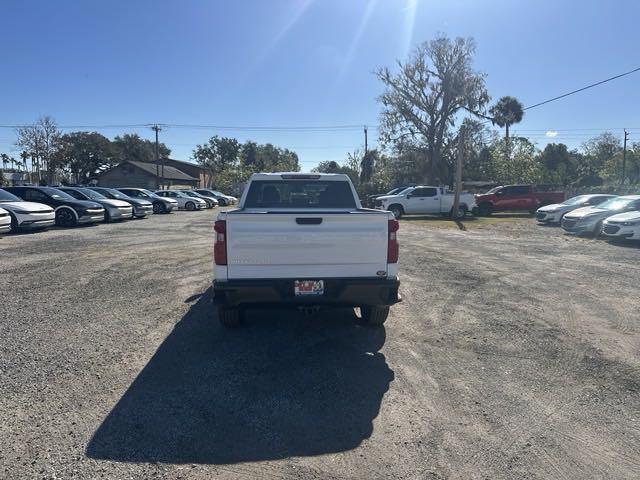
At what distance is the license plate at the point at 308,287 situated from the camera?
4734 mm

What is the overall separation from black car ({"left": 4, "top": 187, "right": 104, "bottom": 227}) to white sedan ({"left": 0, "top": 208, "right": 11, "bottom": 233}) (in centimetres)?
368

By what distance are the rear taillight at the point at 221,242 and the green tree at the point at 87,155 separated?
7738 cm

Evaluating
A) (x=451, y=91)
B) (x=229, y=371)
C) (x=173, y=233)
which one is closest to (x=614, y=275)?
(x=229, y=371)

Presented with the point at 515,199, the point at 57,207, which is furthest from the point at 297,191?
the point at 515,199

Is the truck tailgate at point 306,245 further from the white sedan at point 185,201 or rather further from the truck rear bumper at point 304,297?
the white sedan at point 185,201

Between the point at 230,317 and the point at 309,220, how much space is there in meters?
1.57

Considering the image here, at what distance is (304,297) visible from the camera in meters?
4.74

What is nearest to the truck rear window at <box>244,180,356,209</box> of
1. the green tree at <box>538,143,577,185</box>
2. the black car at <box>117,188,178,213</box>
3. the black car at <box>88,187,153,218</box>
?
the black car at <box>88,187,153,218</box>

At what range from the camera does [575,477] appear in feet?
9.28

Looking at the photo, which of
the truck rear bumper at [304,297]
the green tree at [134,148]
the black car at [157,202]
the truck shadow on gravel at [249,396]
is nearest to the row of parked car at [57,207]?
the black car at [157,202]

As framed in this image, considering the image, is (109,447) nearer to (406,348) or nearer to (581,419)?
(406,348)

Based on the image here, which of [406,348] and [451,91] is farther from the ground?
[451,91]

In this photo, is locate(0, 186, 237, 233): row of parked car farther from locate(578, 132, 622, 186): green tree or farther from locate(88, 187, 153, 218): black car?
locate(578, 132, 622, 186): green tree

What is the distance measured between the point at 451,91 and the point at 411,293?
130 feet
